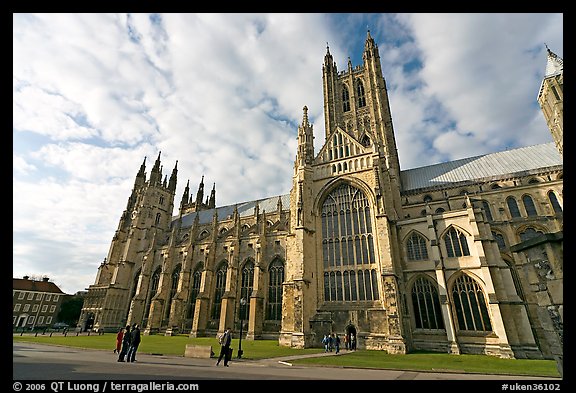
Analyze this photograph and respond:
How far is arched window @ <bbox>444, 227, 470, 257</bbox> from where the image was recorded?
76.1ft

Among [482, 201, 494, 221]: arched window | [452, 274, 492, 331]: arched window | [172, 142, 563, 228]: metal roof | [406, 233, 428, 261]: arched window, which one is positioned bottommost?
[452, 274, 492, 331]: arched window

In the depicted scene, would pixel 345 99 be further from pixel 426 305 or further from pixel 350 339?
pixel 350 339

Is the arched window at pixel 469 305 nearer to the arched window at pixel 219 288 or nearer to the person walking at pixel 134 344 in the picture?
the person walking at pixel 134 344

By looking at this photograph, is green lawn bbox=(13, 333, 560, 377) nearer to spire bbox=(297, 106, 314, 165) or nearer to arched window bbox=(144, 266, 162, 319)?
spire bbox=(297, 106, 314, 165)

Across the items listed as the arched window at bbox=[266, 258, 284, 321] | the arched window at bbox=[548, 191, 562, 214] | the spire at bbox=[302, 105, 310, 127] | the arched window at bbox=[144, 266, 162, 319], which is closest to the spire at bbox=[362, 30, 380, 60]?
the spire at bbox=[302, 105, 310, 127]

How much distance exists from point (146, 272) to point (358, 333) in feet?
117

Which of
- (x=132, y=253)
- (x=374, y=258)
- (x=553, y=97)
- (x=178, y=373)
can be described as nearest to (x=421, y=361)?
(x=374, y=258)

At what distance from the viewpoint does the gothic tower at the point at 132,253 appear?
42.3 m

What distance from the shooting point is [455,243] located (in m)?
23.7

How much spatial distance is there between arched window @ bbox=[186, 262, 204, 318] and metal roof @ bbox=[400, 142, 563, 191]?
32.0 metres

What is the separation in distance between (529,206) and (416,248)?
1422cm

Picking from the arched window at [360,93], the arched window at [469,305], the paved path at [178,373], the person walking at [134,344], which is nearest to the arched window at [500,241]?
the arched window at [469,305]
